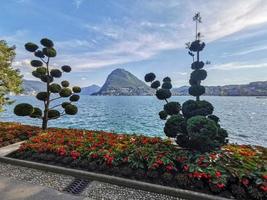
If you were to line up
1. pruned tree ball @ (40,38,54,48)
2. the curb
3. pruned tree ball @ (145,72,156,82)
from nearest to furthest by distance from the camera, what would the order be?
the curb < pruned tree ball @ (145,72,156,82) < pruned tree ball @ (40,38,54,48)

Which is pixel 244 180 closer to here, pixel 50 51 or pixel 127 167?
pixel 127 167

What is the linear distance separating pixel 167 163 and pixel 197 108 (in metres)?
3.04

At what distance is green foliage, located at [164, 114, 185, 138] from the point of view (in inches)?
360

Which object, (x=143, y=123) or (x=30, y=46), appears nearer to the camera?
(x=30, y=46)

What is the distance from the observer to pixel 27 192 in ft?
21.0

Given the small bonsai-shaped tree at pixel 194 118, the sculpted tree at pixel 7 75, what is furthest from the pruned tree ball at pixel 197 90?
the sculpted tree at pixel 7 75

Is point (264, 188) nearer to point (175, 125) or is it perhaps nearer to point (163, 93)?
point (175, 125)

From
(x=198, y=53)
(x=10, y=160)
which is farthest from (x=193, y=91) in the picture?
(x=10, y=160)

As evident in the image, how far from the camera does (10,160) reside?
9.16 meters

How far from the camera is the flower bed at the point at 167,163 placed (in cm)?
613

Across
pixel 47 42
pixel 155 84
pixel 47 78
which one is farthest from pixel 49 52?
pixel 155 84

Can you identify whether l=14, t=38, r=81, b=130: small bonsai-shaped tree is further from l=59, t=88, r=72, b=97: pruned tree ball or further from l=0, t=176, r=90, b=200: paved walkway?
l=0, t=176, r=90, b=200: paved walkway

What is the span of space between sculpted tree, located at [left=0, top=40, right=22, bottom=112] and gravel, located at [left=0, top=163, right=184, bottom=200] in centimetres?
1067

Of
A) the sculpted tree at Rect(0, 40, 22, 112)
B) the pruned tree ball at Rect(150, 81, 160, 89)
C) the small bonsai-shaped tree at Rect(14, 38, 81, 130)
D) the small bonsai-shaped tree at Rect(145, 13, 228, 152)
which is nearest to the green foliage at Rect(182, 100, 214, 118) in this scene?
the small bonsai-shaped tree at Rect(145, 13, 228, 152)
